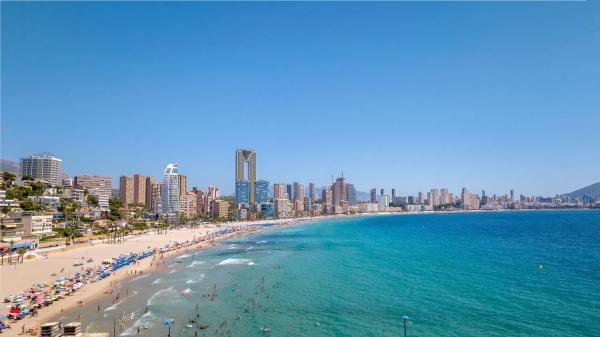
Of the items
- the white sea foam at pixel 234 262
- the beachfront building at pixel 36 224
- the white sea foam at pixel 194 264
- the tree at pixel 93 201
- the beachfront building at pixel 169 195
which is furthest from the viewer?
the beachfront building at pixel 169 195

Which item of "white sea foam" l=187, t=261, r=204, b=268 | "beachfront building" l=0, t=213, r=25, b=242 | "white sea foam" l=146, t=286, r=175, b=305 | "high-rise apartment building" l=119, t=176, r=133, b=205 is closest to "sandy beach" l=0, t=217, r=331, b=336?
"white sea foam" l=187, t=261, r=204, b=268

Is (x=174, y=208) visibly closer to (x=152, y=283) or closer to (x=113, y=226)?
(x=113, y=226)

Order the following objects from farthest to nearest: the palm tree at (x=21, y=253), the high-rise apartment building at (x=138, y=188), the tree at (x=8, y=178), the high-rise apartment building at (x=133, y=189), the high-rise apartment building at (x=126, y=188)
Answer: the high-rise apartment building at (x=138, y=188) < the high-rise apartment building at (x=133, y=189) < the high-rise apartment building at (x=126, y=188) < the tree at (x=8, y=178) < the palm tree at (x=21, y=253)

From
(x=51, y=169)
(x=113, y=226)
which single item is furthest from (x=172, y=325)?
(x=51, y=169)

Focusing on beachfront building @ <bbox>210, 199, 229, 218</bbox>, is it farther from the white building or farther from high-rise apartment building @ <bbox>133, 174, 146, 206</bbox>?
the white building

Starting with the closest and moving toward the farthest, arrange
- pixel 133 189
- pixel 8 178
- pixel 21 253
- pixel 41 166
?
pixel 21 253
pixel 8 178
pixel 41 166
pixel 133 189

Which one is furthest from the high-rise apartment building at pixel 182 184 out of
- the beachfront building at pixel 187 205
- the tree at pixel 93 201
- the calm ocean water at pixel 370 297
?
the calm ocean water at pixel 370 297

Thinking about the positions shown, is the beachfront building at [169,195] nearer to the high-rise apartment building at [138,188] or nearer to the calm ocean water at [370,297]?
the high-rise apartment building at [138,188]

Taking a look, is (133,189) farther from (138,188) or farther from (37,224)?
(37,224)

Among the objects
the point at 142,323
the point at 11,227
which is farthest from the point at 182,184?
the point at 142,323
